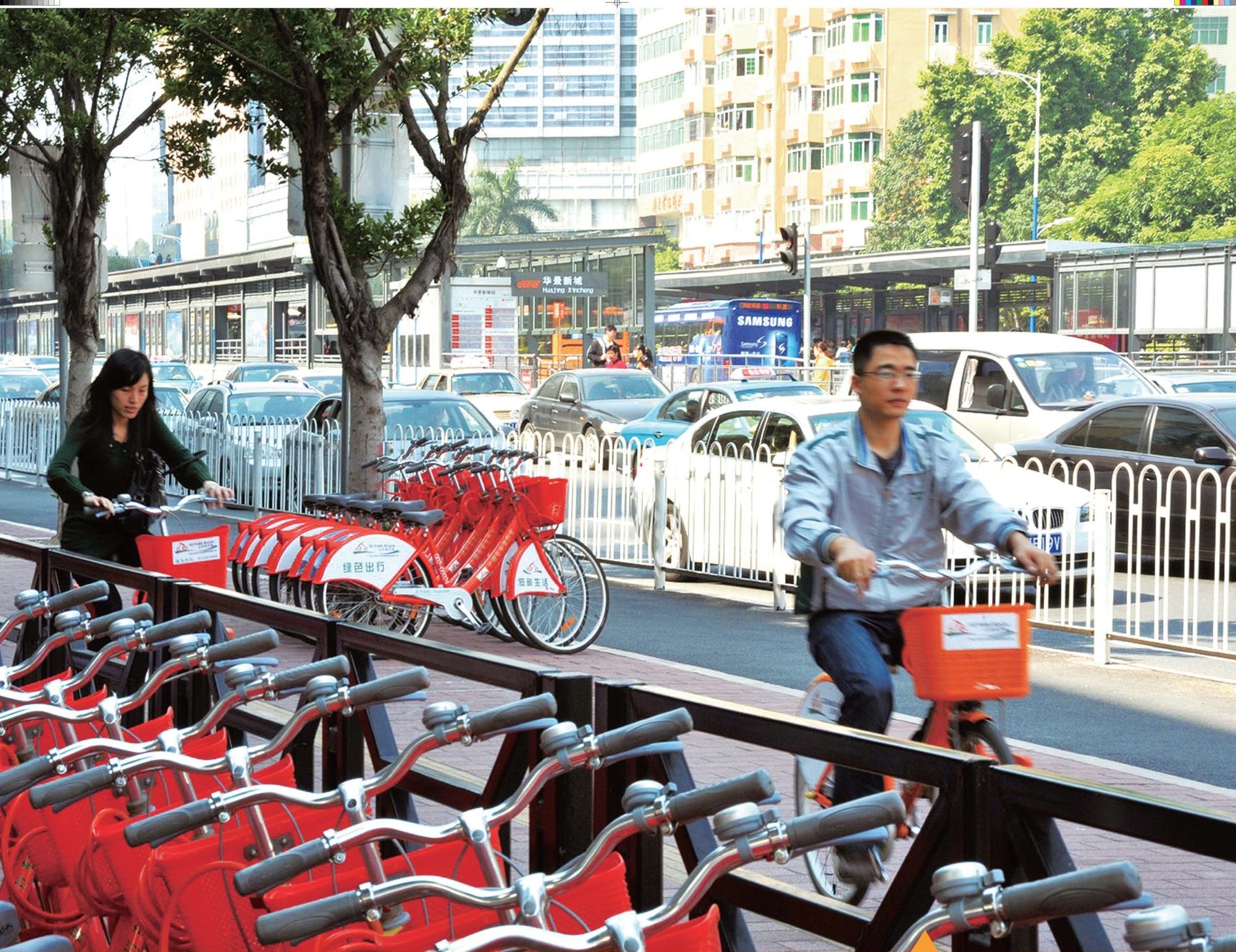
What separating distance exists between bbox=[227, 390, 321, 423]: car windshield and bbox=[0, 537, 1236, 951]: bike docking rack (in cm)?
1742

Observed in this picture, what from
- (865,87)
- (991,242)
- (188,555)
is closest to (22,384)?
(991,242)

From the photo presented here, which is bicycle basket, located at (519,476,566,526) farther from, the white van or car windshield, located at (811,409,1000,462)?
the white van

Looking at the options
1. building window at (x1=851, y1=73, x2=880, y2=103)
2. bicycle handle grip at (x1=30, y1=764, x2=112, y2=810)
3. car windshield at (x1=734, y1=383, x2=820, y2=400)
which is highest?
building window at (x1=851, y1=73, x2=880, y2=103)

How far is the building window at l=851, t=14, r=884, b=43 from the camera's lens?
86062mm

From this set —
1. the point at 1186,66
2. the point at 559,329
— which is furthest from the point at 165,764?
the point at 1186,66

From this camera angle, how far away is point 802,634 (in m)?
11.1

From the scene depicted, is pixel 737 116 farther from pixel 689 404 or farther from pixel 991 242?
pixel 689 404

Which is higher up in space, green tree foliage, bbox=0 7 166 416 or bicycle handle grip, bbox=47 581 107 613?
green tree foliage, bbox=0 7 166 416

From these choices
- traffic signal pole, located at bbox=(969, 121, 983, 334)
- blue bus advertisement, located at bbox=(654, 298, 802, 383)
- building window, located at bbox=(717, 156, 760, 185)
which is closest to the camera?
traffic signal pole, located at bbox=(969, 121, 983, 334)

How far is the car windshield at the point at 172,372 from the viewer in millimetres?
38125

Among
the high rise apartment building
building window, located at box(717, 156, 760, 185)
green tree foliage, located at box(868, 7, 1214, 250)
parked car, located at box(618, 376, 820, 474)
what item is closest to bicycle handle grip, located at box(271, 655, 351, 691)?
parked car, located at box(618, 376, 820, 474)

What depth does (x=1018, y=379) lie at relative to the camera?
18531mm

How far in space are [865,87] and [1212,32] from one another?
56.1 feet

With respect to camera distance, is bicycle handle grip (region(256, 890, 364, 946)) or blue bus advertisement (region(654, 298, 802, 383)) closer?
bicycle handle grip (region(256, 890, 364, 946))
